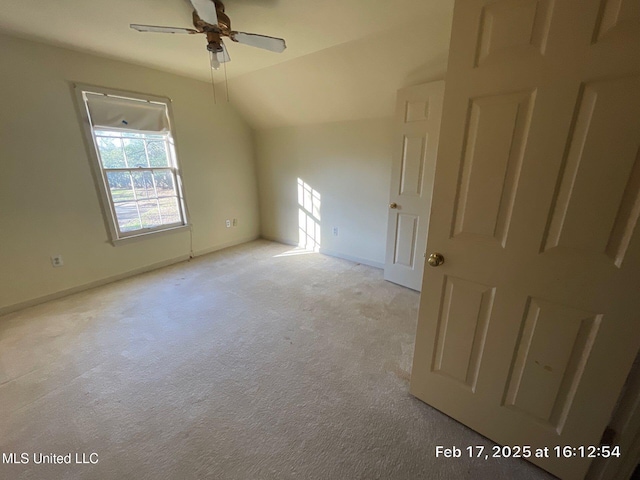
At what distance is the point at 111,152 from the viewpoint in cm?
303

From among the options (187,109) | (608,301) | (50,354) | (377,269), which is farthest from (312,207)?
(608,301)

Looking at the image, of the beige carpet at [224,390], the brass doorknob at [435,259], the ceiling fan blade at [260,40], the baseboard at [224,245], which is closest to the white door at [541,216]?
the brass doorknob at [435,259]

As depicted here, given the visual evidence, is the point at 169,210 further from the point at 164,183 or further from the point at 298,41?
the point at 298,41

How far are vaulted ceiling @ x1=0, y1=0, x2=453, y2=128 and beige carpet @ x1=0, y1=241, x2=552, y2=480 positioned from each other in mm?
2300

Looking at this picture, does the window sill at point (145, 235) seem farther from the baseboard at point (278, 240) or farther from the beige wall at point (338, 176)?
the beige wall at point (338, 176)

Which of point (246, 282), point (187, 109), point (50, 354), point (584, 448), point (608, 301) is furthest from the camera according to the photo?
point (187, 109)

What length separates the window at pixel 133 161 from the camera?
9.44 feet

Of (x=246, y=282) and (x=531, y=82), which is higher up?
(x=531, y=82)

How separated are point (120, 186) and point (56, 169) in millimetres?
570

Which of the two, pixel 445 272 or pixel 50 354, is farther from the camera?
pixel 50 354

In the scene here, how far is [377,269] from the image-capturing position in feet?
11.7

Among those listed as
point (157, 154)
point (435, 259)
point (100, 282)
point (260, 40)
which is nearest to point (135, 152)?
point (157, 154)

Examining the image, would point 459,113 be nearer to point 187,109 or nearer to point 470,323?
point 470,323

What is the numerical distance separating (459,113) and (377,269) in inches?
103
